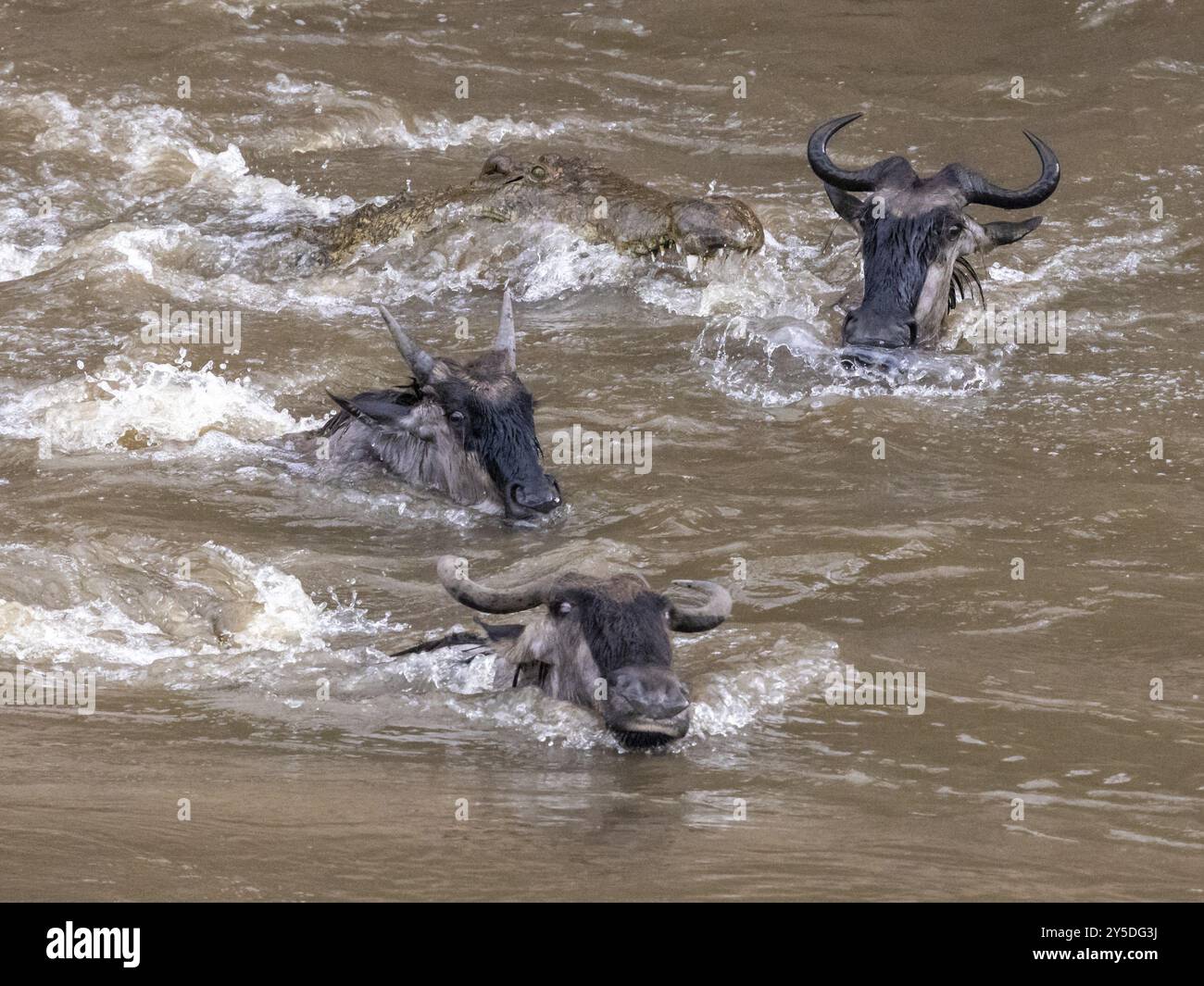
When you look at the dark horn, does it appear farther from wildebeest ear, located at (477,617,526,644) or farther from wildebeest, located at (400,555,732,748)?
wildebeest ear, located at (477,617,526,644)

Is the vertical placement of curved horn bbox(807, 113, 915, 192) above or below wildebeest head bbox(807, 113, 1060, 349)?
above

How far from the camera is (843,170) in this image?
1247 centimetres

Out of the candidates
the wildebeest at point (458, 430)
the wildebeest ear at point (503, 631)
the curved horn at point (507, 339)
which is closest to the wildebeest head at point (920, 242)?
the curved horn at point (507, 339)

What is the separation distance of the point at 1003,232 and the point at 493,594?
6.52m

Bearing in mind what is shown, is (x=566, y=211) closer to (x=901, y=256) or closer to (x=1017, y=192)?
(x=901, y=256)

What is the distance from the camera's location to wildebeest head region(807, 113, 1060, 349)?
11750mm

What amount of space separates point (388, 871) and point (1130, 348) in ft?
26.0

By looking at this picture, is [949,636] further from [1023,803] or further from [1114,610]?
[1023,803]

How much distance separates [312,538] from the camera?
9195 mm

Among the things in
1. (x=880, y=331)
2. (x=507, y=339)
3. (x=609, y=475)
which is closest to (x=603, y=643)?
(x=609, y=475)

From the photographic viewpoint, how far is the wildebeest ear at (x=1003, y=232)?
40.3 feet

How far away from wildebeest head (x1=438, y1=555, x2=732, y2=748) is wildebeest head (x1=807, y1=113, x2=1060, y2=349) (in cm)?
486

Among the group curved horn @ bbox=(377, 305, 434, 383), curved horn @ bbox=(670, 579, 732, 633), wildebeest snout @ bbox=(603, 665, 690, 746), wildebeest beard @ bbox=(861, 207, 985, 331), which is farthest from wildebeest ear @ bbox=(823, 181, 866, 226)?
wildebeest snout @ bbox=(603, 665, 690, 746)

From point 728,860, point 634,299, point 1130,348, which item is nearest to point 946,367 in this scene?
point 1130,348
